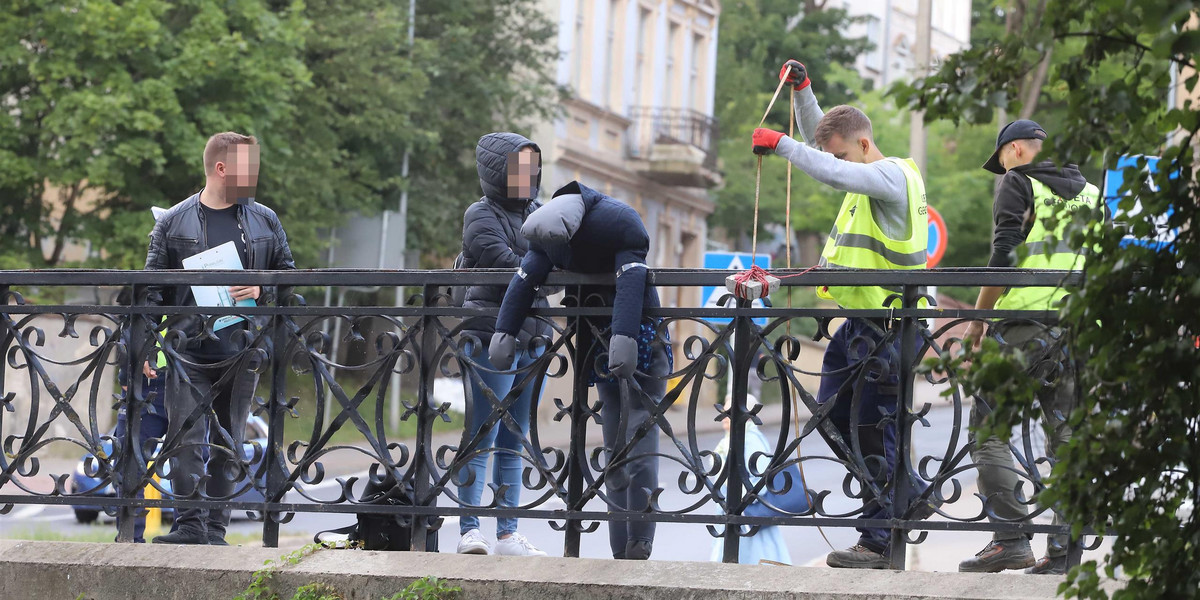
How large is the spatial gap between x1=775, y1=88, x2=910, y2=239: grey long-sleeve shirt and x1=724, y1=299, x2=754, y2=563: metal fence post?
0.57m

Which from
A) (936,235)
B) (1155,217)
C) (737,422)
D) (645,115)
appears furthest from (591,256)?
(645,115)

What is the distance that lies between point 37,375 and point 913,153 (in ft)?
39.7

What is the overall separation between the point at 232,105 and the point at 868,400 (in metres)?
19.7

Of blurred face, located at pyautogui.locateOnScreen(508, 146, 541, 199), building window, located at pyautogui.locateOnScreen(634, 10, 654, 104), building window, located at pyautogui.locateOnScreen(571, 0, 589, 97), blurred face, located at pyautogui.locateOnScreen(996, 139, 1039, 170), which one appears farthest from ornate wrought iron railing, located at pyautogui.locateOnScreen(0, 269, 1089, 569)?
building window, located at pyautogui.locateOnScreen(634, 10, 654, 104)

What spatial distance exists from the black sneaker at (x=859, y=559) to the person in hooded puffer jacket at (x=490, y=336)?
121 cm

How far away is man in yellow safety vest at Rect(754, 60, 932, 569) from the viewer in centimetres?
534

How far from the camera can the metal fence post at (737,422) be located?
5.46m

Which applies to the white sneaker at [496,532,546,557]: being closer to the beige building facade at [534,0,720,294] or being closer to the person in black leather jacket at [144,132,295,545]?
the person in black leather jacket at [144,132,295,545]

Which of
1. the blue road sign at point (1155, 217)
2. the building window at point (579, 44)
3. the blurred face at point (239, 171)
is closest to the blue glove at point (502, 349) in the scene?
the blurred face at point (239, 171)

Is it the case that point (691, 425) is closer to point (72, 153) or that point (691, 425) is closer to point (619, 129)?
point (72, 153)

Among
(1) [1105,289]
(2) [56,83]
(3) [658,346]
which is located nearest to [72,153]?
(2) [56,83]

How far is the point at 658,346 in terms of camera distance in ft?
18.9

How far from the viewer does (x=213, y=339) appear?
6230 mm

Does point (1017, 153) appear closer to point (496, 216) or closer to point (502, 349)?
point (496, 216)
